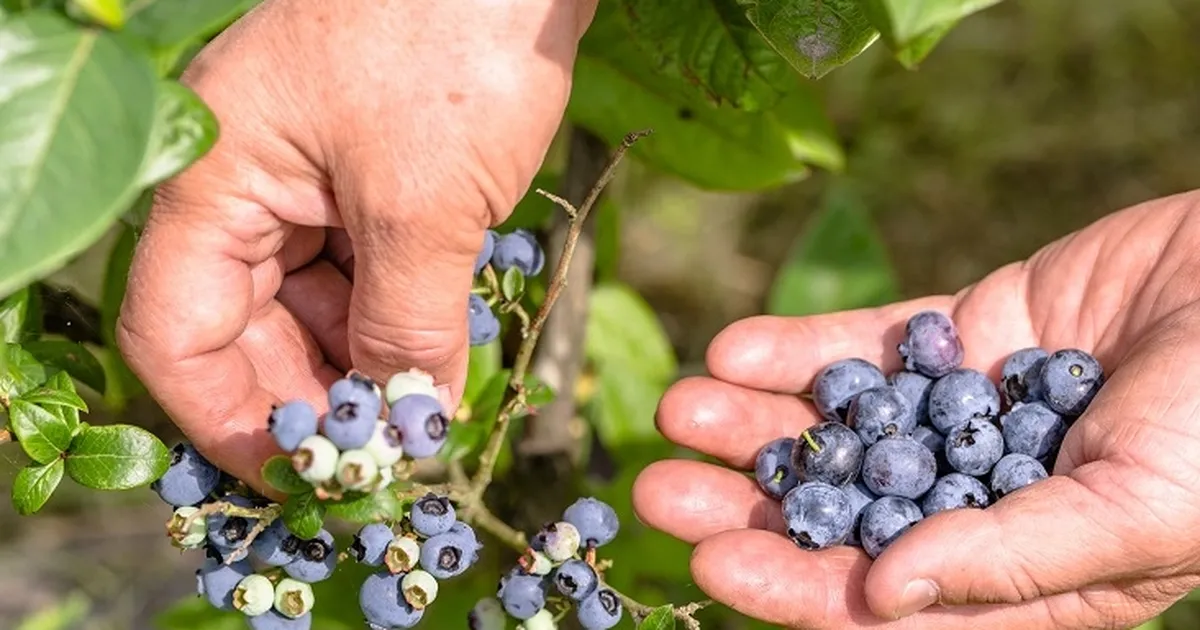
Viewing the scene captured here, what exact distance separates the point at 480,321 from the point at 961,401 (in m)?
0.59

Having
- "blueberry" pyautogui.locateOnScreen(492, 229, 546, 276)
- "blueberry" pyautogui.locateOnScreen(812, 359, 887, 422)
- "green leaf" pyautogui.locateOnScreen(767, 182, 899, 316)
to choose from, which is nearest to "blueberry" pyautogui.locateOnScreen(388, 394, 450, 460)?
"blueberry" pyautogui.locateOnScreen(492, 229, 546, 276)

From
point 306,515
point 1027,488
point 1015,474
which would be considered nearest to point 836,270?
point 1015,474

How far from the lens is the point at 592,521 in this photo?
4.38ft

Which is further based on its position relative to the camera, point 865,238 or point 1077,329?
point 865,238

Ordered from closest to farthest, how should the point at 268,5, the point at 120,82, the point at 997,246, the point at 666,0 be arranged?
the point at 120,82
the point at 268,5
the point at 666,0
the point at 997,246

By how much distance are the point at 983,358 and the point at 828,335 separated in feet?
0.69

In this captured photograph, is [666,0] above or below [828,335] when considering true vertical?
above

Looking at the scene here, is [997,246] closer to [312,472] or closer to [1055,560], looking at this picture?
[1055,560]

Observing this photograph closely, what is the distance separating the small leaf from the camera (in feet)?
4.65

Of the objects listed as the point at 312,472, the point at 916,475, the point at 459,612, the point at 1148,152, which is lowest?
the point at 459,612

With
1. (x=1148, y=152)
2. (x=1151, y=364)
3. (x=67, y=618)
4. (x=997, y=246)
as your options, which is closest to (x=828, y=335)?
(x=1151, y=364)

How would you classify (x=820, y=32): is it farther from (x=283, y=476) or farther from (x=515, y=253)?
(x=283, y=476)

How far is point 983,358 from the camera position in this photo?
1684 mm

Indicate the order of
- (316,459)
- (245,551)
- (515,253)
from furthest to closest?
(515,253)
(245,551)
(316,459)
